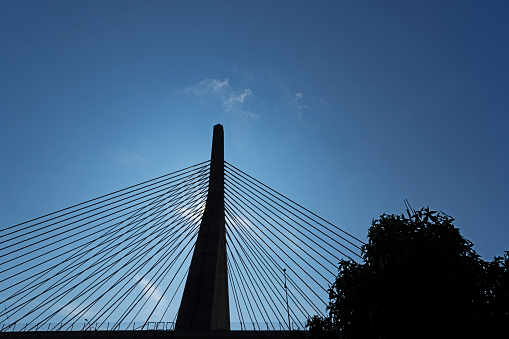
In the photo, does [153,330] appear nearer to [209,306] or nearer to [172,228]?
[209,306]

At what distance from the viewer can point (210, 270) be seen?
29.4 m

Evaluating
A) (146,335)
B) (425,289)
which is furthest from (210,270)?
(425,289)

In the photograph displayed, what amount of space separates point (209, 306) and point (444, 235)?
17743mm

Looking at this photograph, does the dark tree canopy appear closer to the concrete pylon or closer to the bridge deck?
the bridge deck

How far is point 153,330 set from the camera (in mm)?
26375

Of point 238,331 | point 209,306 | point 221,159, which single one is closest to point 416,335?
point 238,331

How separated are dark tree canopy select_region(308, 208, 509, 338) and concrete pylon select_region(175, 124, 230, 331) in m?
13.5

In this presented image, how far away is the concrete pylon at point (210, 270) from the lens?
26.9 m

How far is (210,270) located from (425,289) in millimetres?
18418

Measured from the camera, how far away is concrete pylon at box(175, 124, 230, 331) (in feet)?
88.4

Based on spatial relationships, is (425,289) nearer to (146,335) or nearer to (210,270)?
(210,270)

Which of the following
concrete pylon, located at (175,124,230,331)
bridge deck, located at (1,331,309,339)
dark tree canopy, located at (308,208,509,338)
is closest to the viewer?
dark tree canopy, located at (308,208,509,338)

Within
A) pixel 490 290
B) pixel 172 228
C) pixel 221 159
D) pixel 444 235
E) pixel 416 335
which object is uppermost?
pixel 221 159

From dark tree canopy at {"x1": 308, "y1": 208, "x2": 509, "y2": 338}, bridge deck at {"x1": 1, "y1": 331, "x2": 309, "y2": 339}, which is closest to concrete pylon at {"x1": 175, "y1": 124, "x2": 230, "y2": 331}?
bridge deck at {"x1": 1, "y1": 331, "x2": 309, "y2": 339}
